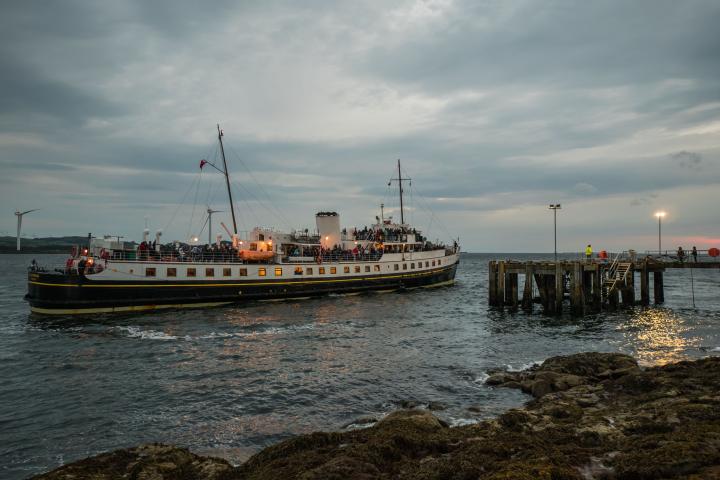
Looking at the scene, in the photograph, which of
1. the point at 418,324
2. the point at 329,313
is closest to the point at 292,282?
the point at 329,313

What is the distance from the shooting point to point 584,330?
29.2 metres

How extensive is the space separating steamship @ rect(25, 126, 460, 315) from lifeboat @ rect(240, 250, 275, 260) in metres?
0.09

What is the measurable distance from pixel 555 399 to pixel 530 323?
1889cm

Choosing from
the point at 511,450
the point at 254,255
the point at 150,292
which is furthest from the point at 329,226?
the point at 511,450

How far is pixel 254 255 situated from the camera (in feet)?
138

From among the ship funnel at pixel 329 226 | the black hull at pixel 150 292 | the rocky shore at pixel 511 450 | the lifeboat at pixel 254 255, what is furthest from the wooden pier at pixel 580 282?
the rocky shore at pixel 511 450

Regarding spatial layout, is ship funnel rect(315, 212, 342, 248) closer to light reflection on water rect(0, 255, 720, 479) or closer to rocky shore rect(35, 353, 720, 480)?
light reflection on water rect(0, 255, 720, 479)

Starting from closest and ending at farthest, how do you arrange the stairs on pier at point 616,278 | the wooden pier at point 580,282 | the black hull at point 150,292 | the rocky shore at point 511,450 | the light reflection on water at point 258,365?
the rocky shore at point 511,450, the light reflection on water at point 258,365, the black hull at point 150,292, the wooden pier at point 580,282, the stairs on pier at point 616,278

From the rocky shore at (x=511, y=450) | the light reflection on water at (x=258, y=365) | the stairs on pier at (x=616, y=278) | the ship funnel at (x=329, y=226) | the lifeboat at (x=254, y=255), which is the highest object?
the ship funnel at (x=329, y=226)

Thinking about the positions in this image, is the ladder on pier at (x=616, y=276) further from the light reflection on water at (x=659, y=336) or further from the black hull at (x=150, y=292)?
the black hull at (x=150, y=292)

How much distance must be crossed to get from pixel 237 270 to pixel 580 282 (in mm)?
28834

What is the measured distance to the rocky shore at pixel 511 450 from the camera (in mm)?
7859

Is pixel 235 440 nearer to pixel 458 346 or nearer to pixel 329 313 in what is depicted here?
pixel 458 346

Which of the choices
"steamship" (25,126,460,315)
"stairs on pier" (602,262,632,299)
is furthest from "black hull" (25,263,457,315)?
"stairs on pier" (602,262,632,299)
